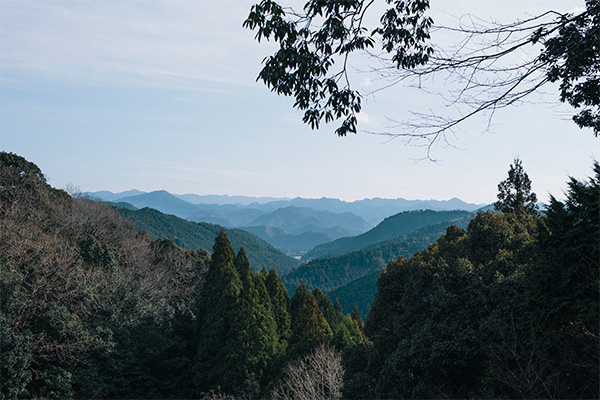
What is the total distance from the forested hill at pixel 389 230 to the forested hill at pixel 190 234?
165 feet

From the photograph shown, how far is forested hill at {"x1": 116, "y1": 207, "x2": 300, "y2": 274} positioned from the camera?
76588 millimetres

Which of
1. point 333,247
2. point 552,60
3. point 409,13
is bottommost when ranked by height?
point 333,247

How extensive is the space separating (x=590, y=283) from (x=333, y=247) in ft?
558

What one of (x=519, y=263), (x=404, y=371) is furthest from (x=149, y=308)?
(x=519, y=263)

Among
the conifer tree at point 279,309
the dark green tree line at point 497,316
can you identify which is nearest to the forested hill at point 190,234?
the conifer tree at point 279,309

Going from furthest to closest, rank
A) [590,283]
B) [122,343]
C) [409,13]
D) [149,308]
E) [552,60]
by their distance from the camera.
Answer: [149,308], [122,343], [590,283], [409,13], [552,60]

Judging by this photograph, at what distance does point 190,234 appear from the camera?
9075 cm

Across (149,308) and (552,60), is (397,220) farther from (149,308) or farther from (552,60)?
(552,60)

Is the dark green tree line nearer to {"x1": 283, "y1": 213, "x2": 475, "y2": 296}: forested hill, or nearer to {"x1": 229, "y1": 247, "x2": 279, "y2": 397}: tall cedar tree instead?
{"x1": 229, "y1": 247, "x2": 279, "y2": 397}: tall cedar tree

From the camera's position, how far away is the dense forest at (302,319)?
22.8ft

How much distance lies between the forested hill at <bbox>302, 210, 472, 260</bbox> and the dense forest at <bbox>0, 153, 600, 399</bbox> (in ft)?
Result: 480

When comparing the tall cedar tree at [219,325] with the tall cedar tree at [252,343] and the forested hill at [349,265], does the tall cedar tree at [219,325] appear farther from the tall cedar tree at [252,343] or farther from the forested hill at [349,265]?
the forested hill at [349,265]

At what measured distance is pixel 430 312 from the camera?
9.73 meters

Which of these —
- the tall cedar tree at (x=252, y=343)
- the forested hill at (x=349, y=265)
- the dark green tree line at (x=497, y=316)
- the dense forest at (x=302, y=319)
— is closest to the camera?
the dark green tree line at (x=497, y=316)
